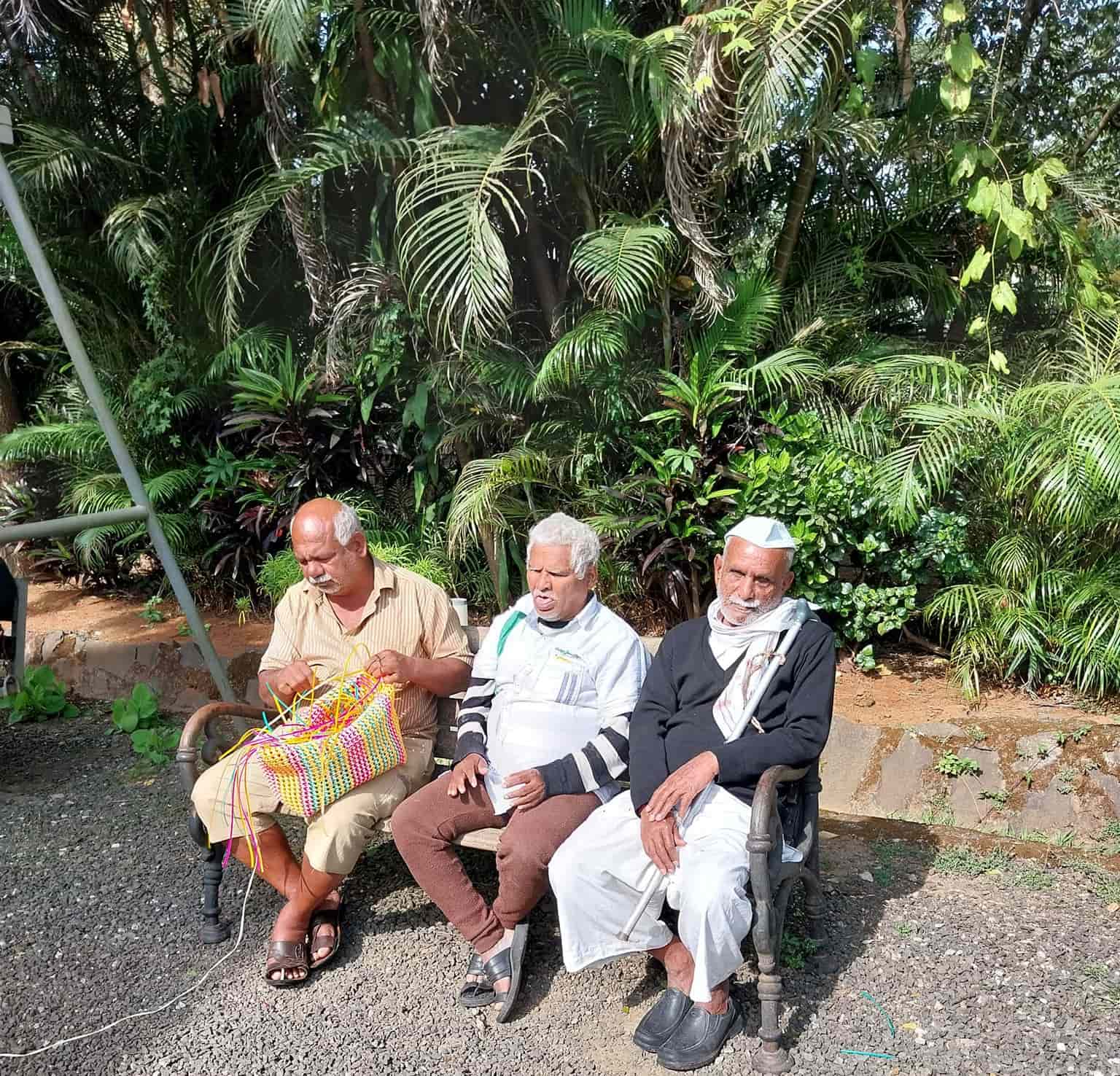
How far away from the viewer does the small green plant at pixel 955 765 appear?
14.4 feet

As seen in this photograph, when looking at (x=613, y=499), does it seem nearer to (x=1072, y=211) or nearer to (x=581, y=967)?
(x=1072, y=211)

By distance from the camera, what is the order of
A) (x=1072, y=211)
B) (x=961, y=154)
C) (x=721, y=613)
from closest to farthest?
(x=721, y=613), (x=961, y=154), (x=1072, y=211)

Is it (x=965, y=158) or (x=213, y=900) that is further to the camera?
(x=965, y=158)

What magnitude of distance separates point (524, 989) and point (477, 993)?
15 cm

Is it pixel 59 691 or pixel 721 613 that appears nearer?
pixel 721 613

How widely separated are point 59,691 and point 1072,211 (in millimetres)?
6100

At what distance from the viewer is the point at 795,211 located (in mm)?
5840

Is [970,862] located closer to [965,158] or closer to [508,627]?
[508,627]

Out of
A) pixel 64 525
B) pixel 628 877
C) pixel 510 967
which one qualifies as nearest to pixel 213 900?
pixel 510 967

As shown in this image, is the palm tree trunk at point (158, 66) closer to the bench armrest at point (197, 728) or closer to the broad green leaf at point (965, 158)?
the broad green leaf at point (965, 158)

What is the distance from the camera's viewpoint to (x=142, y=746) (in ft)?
17.5

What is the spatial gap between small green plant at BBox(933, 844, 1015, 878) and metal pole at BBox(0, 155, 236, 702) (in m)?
2.86

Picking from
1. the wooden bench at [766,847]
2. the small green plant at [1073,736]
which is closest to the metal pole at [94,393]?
the wooden bench at [766,847]

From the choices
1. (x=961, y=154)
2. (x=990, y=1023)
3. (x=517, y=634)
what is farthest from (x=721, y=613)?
(x=961, y=154)
